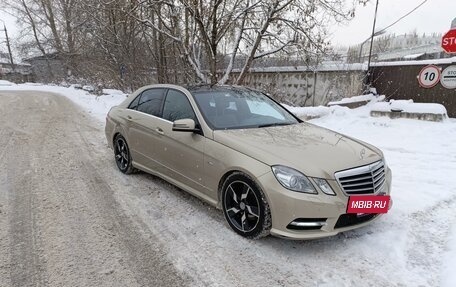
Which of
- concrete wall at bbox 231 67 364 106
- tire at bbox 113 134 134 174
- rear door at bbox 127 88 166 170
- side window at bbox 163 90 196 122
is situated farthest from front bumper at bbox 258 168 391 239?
concrete wall at bbox 231 67 364 106

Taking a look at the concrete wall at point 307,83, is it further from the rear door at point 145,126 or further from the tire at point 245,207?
the tire at point 245,207

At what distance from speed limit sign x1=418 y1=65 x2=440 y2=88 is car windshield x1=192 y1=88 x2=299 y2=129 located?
24.9 ft

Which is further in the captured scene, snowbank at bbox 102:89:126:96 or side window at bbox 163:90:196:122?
snowbank at bbox 102:89:126:96

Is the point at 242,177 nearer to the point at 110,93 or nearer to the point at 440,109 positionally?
the point at 440,109

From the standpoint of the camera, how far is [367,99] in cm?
1134

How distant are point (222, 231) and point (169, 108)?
1.90 m

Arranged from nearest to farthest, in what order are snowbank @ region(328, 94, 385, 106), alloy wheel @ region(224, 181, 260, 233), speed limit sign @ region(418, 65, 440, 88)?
alloy wheel @ region(224, 181, 260, 233), speed limit sign @ region(418, 65, 440, 88), snowbank @ region(328, 94, 385, 106)

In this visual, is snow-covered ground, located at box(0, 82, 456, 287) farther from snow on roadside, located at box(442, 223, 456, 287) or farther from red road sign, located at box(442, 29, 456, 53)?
red road sign, located at box(442, 29, 456, 53)

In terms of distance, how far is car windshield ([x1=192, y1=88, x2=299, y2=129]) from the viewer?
4.14 metres

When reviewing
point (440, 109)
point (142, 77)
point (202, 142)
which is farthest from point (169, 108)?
point (142, 77)

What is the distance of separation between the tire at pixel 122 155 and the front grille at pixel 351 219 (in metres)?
3.43

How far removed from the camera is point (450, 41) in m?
9.81

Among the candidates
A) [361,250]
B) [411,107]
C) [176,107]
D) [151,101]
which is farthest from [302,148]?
[411,107]

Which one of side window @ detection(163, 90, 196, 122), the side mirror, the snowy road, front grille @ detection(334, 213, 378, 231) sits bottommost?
the snowy road
